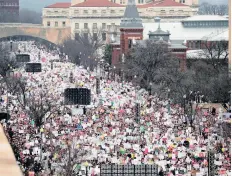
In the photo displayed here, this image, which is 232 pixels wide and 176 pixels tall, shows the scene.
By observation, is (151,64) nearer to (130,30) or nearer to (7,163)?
(130,30)

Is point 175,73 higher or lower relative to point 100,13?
higher

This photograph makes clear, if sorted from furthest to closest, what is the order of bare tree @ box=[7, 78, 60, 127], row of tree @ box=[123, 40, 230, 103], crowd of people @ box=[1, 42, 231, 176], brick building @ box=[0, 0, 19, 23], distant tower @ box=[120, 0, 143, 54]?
brick building @ box=[0, 0, 19, 23]
distant tower @ box=[120, 0, 143, 54]
row of tree @ box=[123, 40, 230, 103]
bare tree @ box=[7, 78, 60, 127]
crowd of people @ box=[1, 42, 231, 176]

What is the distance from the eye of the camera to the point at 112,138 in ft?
123

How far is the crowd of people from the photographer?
1220 inches

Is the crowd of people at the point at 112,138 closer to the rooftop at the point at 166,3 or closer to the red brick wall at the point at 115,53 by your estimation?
the red brick wall at the point at 115,53

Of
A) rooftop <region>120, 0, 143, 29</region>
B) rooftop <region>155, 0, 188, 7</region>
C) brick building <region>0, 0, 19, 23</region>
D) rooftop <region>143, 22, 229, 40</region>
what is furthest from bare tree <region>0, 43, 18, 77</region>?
Answer: brick building <region>0, 0, 19, 23</region>

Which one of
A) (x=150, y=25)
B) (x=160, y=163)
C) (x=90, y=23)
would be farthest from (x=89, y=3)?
(x=160, y=163)

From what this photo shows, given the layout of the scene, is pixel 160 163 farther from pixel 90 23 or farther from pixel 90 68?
pixel 90 23

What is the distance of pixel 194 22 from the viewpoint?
92.9 metres

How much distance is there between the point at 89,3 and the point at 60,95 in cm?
9713

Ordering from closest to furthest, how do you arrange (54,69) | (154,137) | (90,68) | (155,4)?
(154,137)
(54,69)
(90,68)
(155,4)

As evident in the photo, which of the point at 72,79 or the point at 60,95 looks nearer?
the point at 60,95

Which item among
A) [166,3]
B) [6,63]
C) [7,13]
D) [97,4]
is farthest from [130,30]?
[7,13]

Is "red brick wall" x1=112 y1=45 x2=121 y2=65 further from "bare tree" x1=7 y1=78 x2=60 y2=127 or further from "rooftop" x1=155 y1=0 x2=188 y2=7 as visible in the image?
"rooftop" x1=155 y1=0 x2=188 y2=7
